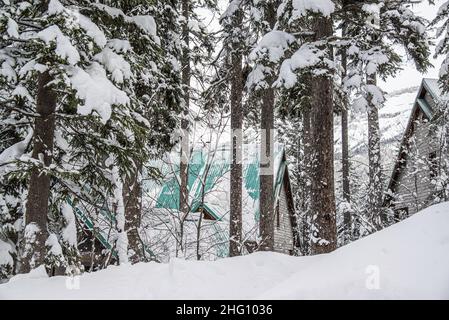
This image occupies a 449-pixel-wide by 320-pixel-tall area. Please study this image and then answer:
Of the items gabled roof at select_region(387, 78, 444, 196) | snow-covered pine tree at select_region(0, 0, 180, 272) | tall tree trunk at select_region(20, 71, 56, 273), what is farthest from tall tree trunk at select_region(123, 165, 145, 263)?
gabled roof at select_region(387, 78, 444, 196)

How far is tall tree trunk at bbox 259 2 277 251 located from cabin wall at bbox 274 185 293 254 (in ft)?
33.1

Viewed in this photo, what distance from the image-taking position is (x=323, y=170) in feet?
27.1

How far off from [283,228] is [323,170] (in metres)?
16.5

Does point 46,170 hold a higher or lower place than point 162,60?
lower

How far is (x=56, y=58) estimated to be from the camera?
540cm

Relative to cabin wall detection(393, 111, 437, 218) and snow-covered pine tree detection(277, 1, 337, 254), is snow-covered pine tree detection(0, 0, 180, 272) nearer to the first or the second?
snow-covered pine tree detection(277, 1, 337, 254)

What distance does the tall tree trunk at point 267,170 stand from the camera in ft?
39.7

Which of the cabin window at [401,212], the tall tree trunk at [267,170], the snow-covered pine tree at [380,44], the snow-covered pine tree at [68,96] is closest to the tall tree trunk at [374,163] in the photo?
the snow-covered pine tree at [380,44]

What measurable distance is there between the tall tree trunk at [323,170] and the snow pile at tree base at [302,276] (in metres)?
2.40

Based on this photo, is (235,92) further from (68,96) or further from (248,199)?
(248,199)
